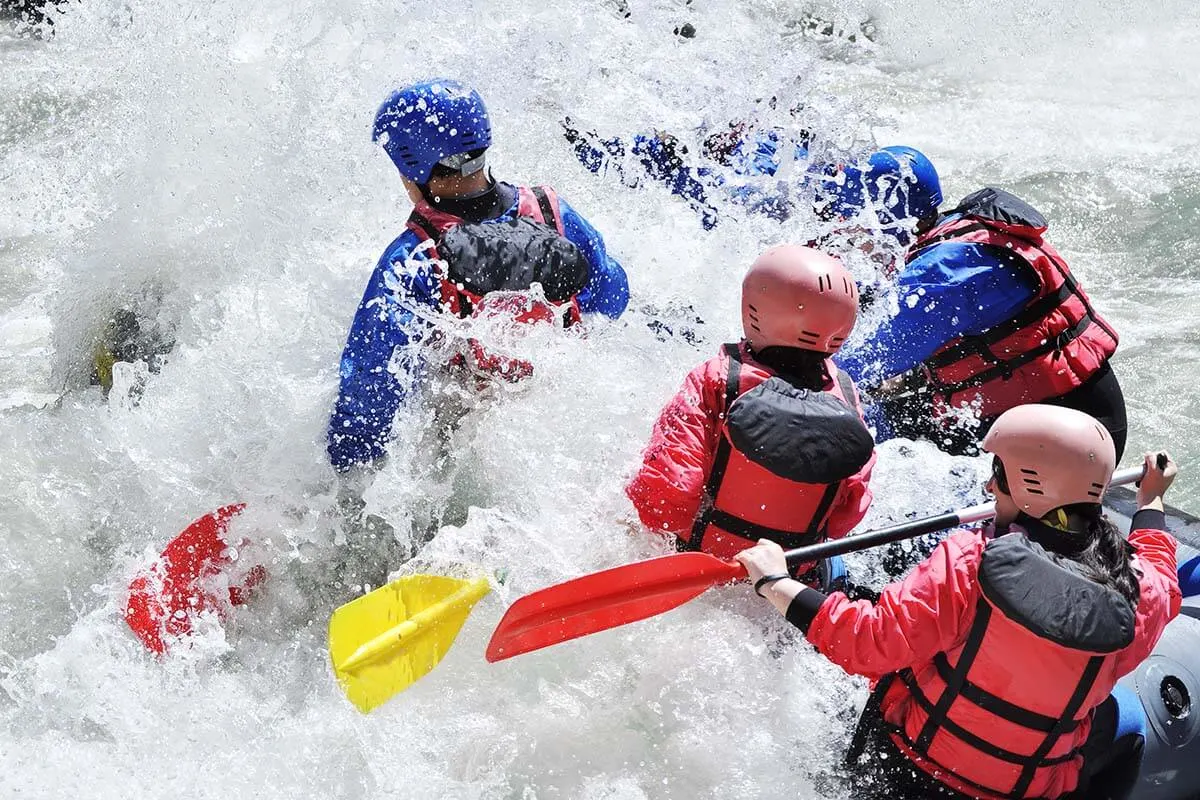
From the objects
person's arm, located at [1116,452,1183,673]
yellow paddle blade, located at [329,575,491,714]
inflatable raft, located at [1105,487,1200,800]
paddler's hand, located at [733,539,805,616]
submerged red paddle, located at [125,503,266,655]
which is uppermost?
person's arm, located at [1116,452,1183,673]

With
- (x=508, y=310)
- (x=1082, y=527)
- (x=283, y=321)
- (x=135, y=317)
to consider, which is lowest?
(x=135, y=317)

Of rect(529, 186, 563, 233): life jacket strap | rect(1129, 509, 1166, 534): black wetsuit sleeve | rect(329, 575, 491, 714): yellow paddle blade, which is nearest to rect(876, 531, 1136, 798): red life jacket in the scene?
rect(1129, 509, 1166, 534): black wetsuit sleeve

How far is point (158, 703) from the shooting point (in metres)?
3.25

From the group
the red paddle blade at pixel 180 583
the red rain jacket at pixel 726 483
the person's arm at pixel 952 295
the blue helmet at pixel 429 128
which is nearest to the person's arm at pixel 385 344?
the blue helmet at pixel 429 128

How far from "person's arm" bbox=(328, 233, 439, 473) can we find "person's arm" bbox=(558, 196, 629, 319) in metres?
0.60

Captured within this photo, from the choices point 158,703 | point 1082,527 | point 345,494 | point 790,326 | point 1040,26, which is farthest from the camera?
point 1040,26

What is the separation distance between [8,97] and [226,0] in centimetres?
180

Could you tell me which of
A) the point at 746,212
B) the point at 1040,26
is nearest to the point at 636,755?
the point at 746,212

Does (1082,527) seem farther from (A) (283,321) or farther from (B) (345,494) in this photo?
(A) (283,321)

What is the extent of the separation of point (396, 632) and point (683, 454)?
1000mm

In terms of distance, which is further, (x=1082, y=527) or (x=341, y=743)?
(x=341, y=743)

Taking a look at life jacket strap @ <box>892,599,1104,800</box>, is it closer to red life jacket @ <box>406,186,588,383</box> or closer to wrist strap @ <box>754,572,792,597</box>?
wrist strap @ <box>754,572,792,597</box>

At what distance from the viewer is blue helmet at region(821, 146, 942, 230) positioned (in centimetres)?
410

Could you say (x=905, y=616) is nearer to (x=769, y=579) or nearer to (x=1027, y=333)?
(x=769, y=579)
